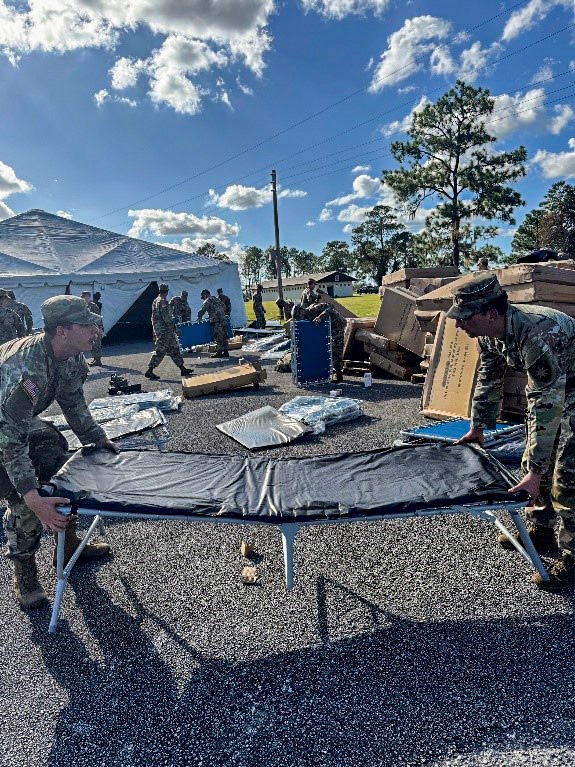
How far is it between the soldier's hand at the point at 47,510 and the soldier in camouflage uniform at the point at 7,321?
623 cm

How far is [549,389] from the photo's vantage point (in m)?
2.38

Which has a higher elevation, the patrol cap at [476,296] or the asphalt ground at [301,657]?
the patrol cap at [476,296]

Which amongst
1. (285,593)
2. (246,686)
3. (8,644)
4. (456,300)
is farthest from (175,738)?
(456,300)

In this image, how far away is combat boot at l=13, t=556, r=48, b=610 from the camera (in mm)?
2766

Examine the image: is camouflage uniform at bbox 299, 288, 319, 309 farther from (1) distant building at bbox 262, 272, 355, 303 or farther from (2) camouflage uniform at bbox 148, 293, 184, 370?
(1) distant building at bbox 262, 272, 355, 303

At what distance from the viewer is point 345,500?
8.53 feet

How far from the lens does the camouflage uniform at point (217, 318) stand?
12.7 meters

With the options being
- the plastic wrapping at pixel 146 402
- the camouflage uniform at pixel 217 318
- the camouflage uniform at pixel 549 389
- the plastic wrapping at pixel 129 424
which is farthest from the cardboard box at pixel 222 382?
the camouflage uniform at pixel 549 389

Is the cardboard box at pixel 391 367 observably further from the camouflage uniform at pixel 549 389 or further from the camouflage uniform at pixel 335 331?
the camouflage uniform at pixel 549 389

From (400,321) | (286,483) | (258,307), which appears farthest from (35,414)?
(258,307)

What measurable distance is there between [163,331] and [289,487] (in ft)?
25.8

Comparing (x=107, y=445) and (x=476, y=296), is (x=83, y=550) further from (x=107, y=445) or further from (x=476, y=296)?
(x=476, y=296)

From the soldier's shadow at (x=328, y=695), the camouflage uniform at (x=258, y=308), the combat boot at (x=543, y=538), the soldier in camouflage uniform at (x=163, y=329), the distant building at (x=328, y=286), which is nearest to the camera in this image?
the soldier's shadow at (x=328, y=695)

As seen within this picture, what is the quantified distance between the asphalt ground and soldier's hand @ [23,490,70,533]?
2.23 feet
